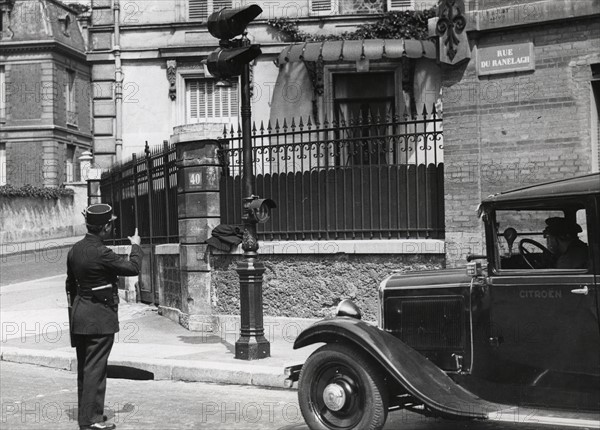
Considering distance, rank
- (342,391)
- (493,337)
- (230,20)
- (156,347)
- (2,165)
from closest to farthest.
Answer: (493,337) → (342,391) → (230,20) → (156,347) → (2,165)

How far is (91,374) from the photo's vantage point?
7152 mm

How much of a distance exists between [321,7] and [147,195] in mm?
8139

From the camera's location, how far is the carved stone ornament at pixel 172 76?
22.8 meters

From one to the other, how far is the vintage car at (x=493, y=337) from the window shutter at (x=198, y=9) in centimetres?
1697

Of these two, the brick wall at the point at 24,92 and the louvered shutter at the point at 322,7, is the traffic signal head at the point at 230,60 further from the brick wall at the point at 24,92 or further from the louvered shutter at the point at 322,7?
the brick wall at the point at 24,92

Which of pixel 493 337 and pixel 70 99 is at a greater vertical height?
pixel 70 99

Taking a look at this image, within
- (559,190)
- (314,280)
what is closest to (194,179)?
(314,280)

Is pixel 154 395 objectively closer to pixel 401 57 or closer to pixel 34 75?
pixel 401 57

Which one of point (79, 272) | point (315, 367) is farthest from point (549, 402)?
point (79, 272)

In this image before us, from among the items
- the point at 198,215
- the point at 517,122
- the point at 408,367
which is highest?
the point at 517,122

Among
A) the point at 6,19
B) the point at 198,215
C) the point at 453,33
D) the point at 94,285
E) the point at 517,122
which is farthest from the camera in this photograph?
the point at 6,19

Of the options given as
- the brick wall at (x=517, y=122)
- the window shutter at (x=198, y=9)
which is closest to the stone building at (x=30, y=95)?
the window shutter at (x=198, y=9)

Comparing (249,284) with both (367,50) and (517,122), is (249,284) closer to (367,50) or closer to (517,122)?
(517,122)

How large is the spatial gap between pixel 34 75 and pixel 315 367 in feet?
129
